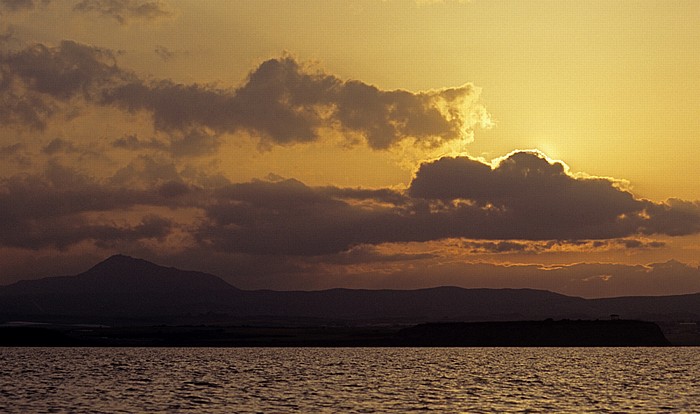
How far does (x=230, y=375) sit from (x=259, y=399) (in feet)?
156

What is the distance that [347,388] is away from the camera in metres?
117

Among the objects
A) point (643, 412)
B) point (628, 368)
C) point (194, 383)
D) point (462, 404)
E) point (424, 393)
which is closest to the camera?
point (643, 412)

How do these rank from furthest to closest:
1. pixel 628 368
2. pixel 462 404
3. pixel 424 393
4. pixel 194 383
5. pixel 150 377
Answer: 1. pixel 628 368
2. pixel 150 377
3. pixel 194 383
4. pixel 424 393
5. pixel 462 404

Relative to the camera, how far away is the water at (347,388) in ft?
310

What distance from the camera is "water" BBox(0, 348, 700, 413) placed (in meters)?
94.6

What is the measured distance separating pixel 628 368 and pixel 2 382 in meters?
98.0

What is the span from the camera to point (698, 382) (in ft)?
442

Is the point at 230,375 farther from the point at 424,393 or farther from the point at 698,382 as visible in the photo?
the point at 698,382

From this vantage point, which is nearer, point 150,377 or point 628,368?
point 150,377

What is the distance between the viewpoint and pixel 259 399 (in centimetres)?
10306

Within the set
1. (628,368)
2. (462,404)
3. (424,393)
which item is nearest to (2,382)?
(424,393)

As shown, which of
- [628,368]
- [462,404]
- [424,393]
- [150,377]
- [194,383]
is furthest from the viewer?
[628,368]

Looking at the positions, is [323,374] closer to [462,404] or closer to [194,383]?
[194,383]

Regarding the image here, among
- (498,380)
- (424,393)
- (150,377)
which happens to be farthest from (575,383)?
(150,377)
